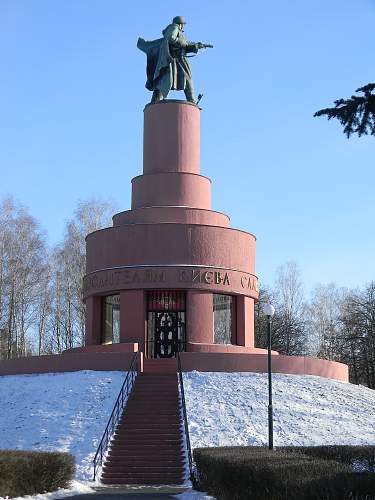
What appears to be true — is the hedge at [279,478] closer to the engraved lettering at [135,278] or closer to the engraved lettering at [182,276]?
A: the engraved lettering at [182,276]

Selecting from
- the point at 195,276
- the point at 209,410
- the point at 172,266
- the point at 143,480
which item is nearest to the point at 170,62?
the point at 172,266

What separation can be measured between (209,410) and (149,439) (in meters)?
2.19

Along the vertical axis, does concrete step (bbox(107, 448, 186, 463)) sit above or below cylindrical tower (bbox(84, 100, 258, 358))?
below

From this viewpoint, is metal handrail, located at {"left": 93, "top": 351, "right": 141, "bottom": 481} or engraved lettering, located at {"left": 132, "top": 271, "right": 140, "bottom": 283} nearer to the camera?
metal handrail, located at {"left": 93, "top": 351, "right": 141, "bottom": 481}

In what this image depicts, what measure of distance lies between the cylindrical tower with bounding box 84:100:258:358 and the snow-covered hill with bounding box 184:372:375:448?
334cm

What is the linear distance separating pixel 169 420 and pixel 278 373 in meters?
5.51

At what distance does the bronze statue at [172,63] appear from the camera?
32.0m

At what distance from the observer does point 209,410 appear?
2128 cm

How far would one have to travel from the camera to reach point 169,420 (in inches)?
816

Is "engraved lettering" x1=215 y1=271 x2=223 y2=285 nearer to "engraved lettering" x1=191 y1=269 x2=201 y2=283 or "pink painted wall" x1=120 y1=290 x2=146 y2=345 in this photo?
"engraved lettering" x1=191 y1=269 x2=201 y2=283

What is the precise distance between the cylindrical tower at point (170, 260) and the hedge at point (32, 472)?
36.5ft

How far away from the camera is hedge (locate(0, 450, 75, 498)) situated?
1403 centimetres

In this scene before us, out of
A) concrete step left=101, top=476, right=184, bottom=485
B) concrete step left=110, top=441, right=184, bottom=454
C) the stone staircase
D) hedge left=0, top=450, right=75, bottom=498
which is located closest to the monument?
the stone staircase

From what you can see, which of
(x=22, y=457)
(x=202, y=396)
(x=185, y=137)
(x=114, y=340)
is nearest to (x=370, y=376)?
(x=114, y=340)
